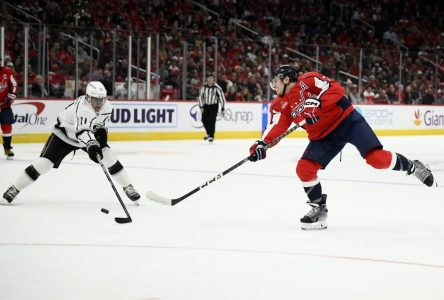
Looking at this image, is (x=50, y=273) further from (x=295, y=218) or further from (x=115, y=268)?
(x=295, y=218)

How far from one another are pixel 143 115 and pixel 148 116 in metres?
0.13

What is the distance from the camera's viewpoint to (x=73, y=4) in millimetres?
18672

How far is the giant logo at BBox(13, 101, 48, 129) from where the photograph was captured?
14.8m

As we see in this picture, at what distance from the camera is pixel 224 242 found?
198 inches

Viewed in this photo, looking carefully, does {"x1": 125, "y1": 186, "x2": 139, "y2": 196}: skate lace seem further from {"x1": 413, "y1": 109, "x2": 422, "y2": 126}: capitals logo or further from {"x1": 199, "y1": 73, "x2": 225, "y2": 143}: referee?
{"x1": 413, "y1": 109, "x2": 422, "y2": 126}: capitals logo

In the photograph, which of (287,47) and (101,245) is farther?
(287,47)

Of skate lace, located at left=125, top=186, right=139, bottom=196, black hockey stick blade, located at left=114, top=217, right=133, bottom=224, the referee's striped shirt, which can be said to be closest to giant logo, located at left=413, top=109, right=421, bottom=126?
the referee's striped shirt

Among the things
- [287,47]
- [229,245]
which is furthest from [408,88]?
[229,245]

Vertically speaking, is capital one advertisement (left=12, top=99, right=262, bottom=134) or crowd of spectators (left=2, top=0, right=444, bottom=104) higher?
crowd of spectators (left=2, top=0, right=444, bottom=104)

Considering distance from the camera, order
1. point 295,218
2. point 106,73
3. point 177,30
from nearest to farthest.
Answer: point 295,218, point 106,73, point 177,30

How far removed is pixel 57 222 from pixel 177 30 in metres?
14.7

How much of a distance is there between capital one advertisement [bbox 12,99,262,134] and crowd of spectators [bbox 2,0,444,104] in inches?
8.8

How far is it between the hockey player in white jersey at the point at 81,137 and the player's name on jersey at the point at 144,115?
9247 mm

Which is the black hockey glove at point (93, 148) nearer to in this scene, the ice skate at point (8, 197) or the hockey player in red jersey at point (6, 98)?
the ice skate at point (8, 197)
